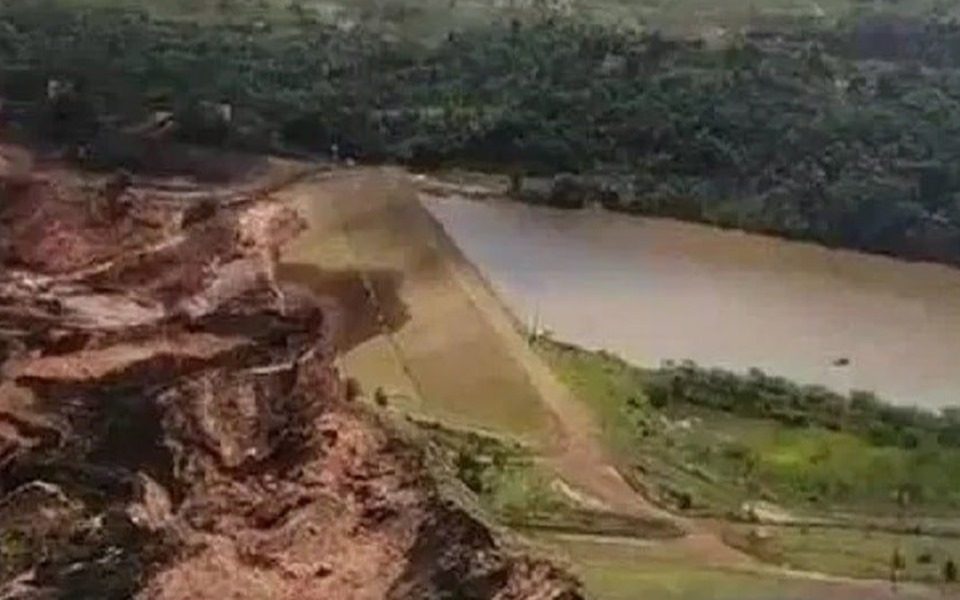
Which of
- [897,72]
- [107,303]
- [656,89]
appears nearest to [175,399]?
[107,303]

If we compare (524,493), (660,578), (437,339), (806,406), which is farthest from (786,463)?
(437,339)

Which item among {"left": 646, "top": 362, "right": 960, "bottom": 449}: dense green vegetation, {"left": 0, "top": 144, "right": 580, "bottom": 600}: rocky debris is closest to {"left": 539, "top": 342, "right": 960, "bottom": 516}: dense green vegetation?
{"left": 646, "top": 362, "right": 960, "bottom": 449}: dense green vegetation

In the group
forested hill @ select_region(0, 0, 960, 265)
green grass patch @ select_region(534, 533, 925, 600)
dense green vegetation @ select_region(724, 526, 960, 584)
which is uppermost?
forested hill @ select_region(0, 0, 960, 265)

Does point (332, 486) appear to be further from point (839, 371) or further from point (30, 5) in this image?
point (30, 5)

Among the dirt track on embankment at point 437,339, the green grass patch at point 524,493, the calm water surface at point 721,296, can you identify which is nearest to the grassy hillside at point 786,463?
the dirt track on embankment at point 437,339

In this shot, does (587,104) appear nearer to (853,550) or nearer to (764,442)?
(764,442)

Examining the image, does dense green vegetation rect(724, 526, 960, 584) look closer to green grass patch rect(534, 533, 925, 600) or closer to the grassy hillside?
the grassy hillside

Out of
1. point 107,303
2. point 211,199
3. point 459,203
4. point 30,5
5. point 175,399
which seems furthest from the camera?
point 30,5

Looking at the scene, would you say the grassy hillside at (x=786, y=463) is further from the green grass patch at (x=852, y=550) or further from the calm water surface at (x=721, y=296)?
the calm water surface at (x=721, y=296)
